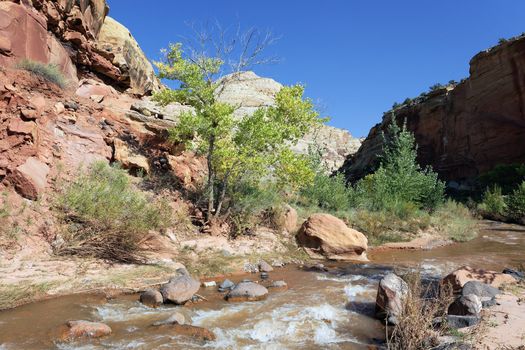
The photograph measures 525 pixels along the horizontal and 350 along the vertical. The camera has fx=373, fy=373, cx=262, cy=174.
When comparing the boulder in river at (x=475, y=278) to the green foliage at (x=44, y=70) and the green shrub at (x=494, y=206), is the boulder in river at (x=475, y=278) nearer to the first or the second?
the green foliage at (x=44, y=70)

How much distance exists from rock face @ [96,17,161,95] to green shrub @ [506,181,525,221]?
18.5 metres

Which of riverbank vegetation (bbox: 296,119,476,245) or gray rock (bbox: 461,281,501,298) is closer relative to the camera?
gray rock (bbox: 461,281,501,298)

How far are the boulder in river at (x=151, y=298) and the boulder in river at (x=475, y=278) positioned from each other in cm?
451

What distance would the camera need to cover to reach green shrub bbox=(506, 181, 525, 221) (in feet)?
57.6

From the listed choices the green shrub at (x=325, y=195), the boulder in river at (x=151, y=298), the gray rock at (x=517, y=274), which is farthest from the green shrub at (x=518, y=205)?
the boulder in river at (x=151, y=298)

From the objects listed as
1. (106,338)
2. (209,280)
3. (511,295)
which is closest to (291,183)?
(209,280)

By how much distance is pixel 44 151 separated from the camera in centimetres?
840

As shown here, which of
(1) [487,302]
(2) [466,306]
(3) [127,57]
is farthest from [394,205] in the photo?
(3) [127,57]

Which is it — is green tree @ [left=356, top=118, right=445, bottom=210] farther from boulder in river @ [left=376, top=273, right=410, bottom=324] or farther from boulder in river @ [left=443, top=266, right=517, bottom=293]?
boulder in river @ [left=376, top=273, right=410, bottom=324]

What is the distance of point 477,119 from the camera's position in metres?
32.8

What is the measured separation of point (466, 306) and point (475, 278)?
185 cm

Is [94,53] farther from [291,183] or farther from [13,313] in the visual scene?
[13,313]

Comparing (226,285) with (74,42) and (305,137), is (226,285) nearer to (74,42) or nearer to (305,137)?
(74,42)

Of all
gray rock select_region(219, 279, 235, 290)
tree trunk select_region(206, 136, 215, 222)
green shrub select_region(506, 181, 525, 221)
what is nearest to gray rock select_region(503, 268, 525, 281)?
gray rock select_region(219, 279, 235, 290)
